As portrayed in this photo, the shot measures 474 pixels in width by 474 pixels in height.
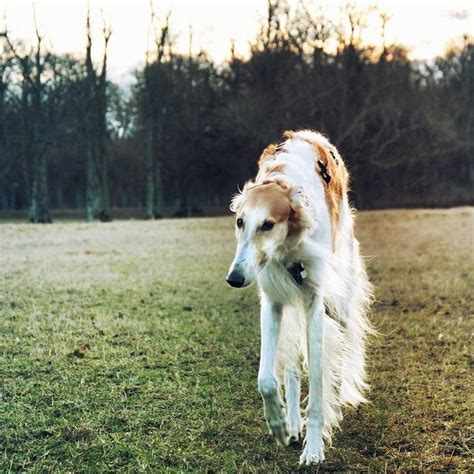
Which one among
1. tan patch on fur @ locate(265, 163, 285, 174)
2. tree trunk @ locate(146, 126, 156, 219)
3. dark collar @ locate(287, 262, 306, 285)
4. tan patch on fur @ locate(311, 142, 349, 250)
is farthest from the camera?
tree trunk @ locate(146, 126, 156, 219)

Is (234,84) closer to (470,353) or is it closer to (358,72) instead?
(358,72)

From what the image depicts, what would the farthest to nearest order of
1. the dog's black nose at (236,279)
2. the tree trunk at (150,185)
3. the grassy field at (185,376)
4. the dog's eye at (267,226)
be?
the tree trunk at (150,185) → the grassy field at (185,376) → the dog's eye at (267,226) → the dog's black nose at (236,279)

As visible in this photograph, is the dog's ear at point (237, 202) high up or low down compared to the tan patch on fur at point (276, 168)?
down

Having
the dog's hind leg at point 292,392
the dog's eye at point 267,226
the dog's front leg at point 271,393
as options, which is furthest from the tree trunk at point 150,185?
the dog's eye at point 267,226

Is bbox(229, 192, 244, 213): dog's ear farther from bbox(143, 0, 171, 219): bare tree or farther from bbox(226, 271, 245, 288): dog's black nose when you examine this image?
bbox(143, 0, 171, 219): bare tree

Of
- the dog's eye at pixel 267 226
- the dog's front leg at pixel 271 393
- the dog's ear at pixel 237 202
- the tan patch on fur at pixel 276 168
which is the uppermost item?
the tan patch on fur at pixel 276 168

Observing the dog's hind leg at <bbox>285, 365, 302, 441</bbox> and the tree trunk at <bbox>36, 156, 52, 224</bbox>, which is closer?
the dog's hind leg at <bbox>285, 365, 302, 441</bbox>

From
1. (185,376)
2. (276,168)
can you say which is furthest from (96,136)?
(276,168)

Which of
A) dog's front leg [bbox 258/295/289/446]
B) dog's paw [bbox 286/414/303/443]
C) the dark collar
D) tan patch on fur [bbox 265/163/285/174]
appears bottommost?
dog's paw [bbox 286/414/303/443]

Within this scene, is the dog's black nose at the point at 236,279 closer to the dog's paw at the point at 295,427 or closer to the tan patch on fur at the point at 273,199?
the tan patch on fur at the point at 273,199

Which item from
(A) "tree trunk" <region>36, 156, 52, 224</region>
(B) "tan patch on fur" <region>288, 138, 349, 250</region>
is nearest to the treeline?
(A) "tree trunk" <region>36, 156, 52, 224</region>

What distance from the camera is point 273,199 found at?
10.2 feet

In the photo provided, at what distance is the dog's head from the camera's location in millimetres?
2906

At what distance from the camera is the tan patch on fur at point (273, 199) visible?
3066 millimetres
